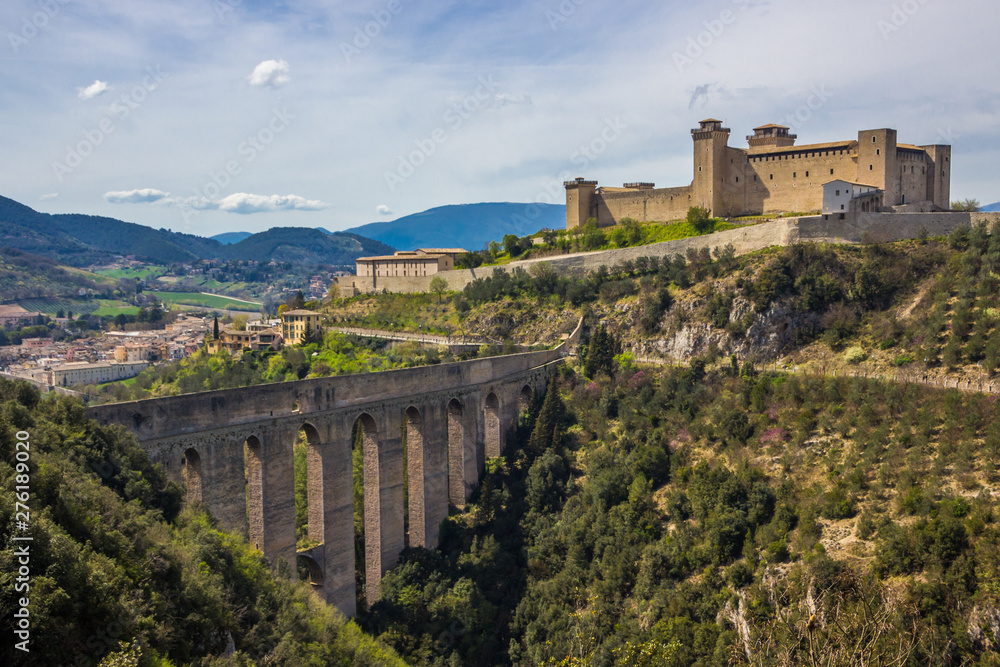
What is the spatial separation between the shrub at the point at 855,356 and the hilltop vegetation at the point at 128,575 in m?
Answer: 19.0

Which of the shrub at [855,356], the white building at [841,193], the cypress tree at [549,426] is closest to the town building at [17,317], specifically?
the cypress tree at [549,426]

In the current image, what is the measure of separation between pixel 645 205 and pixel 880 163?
42.5 ft

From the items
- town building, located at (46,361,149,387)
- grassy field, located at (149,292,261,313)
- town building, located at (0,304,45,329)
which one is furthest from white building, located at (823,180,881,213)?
grassy field, located at (149,292,261,313)

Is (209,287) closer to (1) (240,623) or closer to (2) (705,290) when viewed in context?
(2) (705,290)

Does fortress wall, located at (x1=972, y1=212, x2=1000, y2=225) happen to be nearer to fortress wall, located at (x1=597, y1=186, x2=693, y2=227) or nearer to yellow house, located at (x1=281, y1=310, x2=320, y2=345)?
fortress wall, located at (x1=597, y1=186, x2=693, y2=227)

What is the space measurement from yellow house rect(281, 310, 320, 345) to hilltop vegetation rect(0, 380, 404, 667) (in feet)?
105

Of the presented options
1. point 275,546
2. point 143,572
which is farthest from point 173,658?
point 275,546

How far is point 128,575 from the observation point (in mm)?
12531

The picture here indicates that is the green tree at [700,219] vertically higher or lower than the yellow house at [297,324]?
higher

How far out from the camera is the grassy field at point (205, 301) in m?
133

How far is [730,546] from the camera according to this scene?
22891 mm

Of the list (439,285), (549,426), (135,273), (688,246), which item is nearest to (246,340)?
(439,285)

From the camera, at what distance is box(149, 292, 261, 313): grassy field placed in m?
133

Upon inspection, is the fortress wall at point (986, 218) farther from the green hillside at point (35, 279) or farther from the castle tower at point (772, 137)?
the green hillside at point (35, 279)
